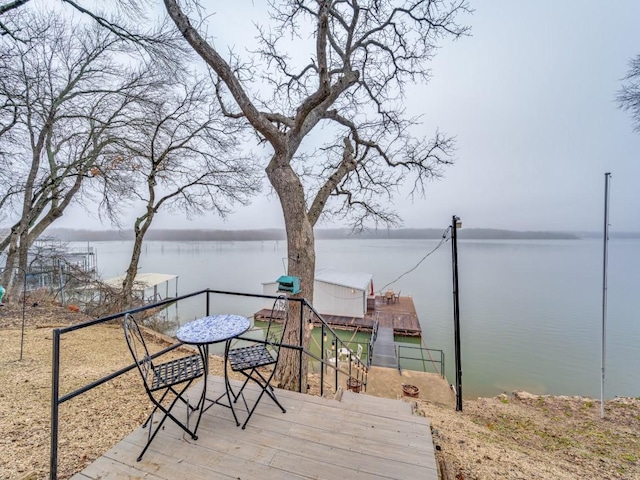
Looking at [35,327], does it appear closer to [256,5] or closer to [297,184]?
[297,184]

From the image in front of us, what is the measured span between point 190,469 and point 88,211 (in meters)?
10.3

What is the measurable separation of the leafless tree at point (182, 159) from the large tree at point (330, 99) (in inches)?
102

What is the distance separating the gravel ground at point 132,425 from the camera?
6.78 feet

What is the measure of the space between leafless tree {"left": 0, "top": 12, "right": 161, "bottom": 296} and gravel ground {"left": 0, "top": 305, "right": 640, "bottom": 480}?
147 inches

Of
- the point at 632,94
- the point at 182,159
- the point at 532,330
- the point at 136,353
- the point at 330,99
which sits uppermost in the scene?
the point at 632,94

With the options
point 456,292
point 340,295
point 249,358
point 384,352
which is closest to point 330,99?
point 249,358

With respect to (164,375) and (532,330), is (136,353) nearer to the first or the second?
(164,375)

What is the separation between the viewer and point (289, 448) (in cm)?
180

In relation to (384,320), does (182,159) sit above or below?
above

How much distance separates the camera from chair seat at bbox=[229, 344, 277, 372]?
2070 mm

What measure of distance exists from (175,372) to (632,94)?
968 cm

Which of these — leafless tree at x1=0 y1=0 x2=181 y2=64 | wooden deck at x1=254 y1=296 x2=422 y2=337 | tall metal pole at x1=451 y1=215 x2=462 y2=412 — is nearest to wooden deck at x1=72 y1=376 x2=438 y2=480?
tall metal pole at x1=451 y1=215 x2=462 y2=412

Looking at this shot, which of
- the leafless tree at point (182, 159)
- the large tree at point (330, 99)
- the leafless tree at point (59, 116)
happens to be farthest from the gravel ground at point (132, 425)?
the leafless tree at point (182, 159)

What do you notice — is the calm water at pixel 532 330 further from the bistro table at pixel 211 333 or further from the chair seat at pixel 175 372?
the chair seat at pixel 175 372
